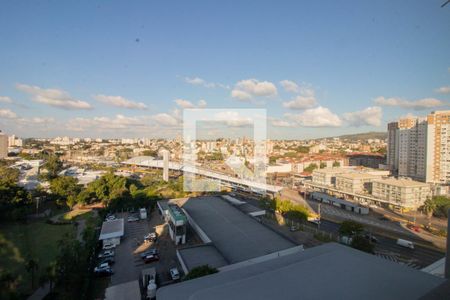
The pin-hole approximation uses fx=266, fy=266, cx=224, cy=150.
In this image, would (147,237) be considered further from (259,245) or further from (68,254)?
(259,245)

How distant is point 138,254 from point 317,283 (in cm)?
365

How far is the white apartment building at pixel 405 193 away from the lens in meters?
8.45

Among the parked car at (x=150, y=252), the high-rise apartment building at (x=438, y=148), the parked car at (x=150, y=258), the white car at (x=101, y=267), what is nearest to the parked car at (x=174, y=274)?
the parked car at (x=150, y=258)

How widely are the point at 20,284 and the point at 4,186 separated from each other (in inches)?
169

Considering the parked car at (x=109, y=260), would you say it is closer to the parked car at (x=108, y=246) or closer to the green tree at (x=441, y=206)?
the parked car at (x=108, y=246)

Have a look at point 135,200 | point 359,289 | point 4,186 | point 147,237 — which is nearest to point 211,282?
point 359,289

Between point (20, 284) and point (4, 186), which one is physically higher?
point (4, 186)

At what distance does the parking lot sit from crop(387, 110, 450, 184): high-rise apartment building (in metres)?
10.7

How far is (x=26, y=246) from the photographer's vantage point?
5.12 m

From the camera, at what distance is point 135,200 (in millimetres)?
7949

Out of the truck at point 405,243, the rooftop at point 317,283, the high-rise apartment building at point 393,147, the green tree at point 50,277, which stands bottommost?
the truck at point 405,243

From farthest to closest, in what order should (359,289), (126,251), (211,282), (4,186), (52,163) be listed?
(52,163) → (4,186) → (126,251) → (211,282) → (359,289)

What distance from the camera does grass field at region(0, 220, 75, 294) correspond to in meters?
4.05

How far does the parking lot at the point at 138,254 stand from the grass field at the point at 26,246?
0.98 meters
